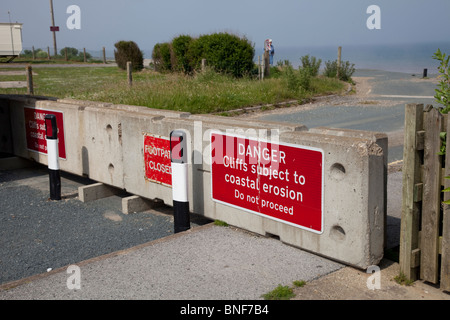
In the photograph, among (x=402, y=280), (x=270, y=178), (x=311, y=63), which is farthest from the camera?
(x=311, y=63)

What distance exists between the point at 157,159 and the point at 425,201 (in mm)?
3724

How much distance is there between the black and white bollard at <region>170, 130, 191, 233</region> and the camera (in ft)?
21.3

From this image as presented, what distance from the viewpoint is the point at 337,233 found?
532 cm

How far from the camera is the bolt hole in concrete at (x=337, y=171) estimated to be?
5161mm

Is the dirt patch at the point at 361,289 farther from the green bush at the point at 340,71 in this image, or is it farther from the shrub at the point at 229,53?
the green bush at the point at 340,71

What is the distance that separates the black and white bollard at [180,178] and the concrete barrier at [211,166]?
0.29 meters

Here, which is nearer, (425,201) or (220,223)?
(425,201)

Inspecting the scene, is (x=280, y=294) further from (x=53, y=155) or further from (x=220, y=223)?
(x=53, y=155)

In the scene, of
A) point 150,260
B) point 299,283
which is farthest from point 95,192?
point 299,283

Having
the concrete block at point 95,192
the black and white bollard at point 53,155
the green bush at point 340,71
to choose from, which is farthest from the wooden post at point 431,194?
the green bush at point 340,71

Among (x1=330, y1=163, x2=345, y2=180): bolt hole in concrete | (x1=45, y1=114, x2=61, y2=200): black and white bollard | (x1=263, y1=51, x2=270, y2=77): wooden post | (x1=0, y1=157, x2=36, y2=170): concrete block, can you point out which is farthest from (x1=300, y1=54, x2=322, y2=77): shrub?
(x1=330, y1=163, x2=345, y2=180): bolt hole in concrete

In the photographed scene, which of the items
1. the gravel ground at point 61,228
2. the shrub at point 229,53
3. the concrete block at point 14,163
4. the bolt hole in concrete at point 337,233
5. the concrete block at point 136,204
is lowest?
the gravel ground at point 61,228

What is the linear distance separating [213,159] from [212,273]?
1.72 m
